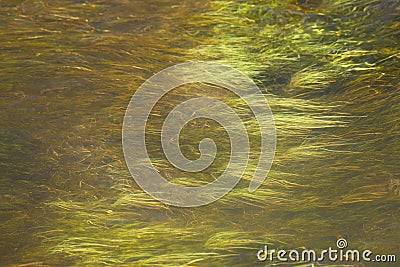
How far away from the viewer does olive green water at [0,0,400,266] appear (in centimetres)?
184

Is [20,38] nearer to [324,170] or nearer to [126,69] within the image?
[126,69]

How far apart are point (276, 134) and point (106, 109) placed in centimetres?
70

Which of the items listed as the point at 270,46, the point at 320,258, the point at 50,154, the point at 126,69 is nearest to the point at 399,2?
the point at 270,46

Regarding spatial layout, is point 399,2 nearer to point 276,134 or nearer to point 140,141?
point 276,134

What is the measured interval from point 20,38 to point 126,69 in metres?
0.60

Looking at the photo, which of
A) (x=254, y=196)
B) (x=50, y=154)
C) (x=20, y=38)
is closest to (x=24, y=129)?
(x=50, y=154)

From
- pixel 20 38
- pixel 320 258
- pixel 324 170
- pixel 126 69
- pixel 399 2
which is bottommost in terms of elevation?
pixel 320 258

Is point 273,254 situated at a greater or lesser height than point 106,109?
lesser

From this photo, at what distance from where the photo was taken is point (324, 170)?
2.05m

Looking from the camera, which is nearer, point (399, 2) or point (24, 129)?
point (24, 129)

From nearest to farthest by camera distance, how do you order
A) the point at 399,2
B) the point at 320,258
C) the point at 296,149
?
the point at 320,258
the point at 296,149
the point at 399,2

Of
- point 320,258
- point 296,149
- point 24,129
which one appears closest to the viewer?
point 320,258

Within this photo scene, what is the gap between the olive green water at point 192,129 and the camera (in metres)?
1.84

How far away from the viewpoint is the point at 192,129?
7.59ft
